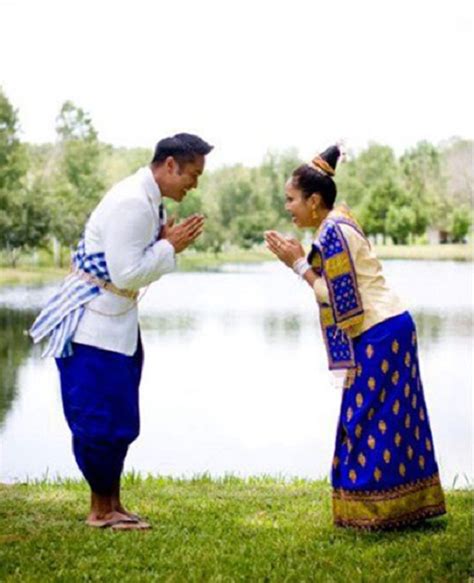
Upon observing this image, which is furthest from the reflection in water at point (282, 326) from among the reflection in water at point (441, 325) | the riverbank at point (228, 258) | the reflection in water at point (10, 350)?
the reflection in water at point (10, 350)

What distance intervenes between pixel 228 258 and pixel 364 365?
1305 centimetres

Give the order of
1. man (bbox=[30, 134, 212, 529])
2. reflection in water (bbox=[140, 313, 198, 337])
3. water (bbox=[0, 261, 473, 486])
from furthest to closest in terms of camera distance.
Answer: reflection in water (bbox=[140, 313, 198, 337])
water (bbox=[0, 261, 473, 486])
man (bbox=[30, 134, 212, 529])

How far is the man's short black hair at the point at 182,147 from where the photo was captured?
4.11 m

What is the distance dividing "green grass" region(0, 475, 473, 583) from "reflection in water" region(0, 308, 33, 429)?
17.6 feet

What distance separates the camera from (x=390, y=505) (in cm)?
409

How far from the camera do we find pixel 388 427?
13.4ft

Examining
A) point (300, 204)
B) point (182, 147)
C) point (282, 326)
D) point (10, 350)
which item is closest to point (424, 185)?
point (282, 326)

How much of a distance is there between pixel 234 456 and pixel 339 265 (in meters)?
4.74

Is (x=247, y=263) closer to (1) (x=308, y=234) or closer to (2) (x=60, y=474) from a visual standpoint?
(1) (x=308, y=234)

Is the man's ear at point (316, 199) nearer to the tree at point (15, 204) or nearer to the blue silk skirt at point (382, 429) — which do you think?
the blue silk skirt at point (382, 429)

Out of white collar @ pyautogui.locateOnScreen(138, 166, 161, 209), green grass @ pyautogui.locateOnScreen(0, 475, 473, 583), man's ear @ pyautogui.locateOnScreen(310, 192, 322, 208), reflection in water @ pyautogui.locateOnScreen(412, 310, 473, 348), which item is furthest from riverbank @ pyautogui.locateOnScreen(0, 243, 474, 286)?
man's ear @ pyautogui.locateOnScreen(310, 192, 322, 208)

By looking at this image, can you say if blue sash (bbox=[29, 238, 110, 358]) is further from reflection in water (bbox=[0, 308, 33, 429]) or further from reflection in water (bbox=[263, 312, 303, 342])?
reflection in water (bbox=[263, 312, 303, 342])

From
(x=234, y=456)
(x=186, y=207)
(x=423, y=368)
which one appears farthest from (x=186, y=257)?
(x=234, y=456)

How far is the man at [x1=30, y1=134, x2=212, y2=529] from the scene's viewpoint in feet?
13.3
